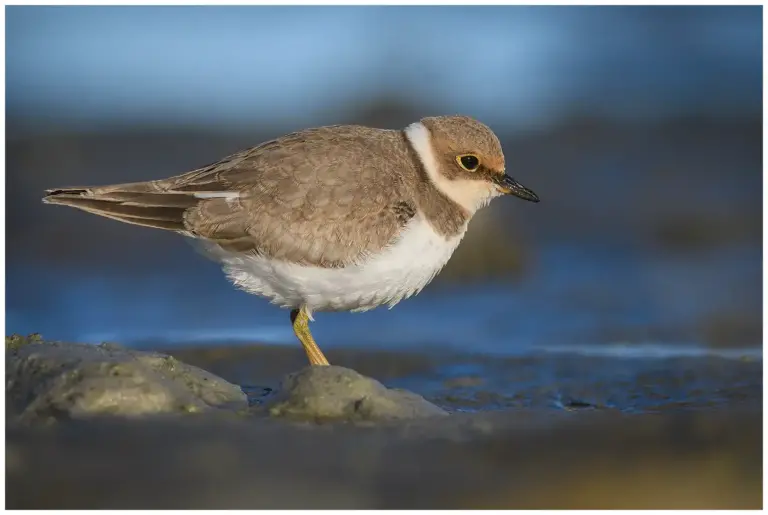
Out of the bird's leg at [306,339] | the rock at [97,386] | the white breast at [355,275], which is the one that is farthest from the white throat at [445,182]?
the rock at [97,386]

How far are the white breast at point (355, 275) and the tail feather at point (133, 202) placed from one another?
360 millimetres

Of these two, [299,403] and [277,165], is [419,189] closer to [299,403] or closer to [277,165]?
[277,165]

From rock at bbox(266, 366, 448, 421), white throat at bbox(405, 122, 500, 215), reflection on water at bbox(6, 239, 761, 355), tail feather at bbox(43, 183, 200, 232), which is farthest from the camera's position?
reflection on water at bbox(6, 239, 761, 355)

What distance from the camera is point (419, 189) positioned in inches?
265

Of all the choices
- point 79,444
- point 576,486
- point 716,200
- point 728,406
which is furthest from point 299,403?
point 716,200

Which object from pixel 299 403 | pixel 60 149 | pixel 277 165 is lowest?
pixel 299 403

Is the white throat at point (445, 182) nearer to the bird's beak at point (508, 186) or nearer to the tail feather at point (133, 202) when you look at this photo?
the bird's beak at point (508, 186)

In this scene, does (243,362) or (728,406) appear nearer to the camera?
(728,406)

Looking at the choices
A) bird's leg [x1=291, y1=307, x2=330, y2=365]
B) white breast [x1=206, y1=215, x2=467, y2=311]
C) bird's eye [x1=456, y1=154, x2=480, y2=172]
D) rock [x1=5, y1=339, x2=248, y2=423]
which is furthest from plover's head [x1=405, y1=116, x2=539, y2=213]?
rock [x1=5, y1=339, x2=248, y2=423]

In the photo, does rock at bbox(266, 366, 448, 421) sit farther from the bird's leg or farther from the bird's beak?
the bird's beak

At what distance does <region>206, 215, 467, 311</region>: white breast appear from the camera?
6.48 meters

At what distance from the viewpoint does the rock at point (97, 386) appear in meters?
5.67

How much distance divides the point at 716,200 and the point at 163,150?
21.5ft

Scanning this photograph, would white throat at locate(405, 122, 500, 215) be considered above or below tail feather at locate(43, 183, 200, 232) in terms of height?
above
